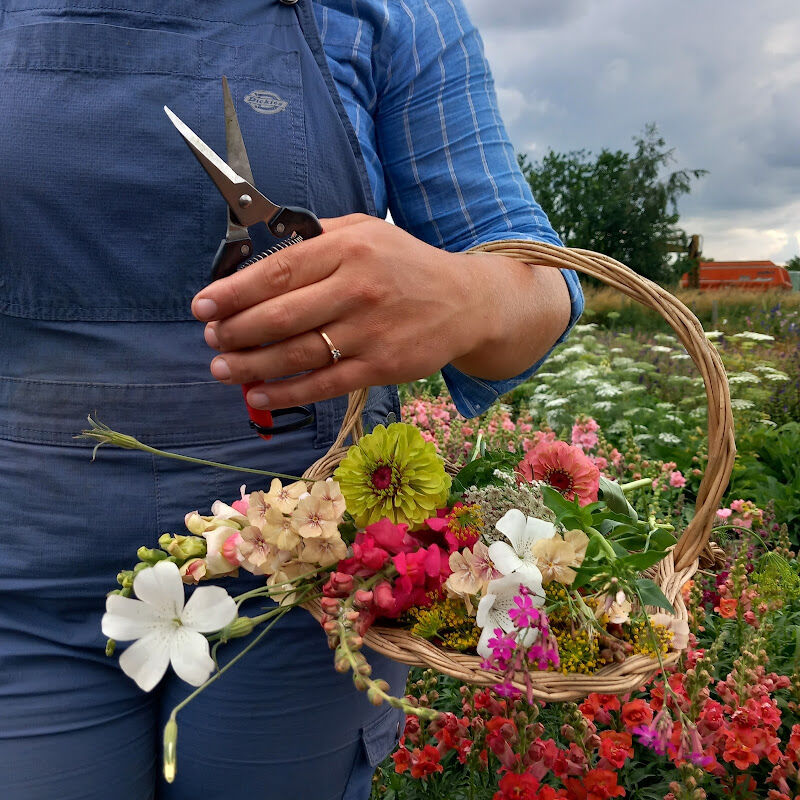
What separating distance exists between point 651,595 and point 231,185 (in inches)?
25.7

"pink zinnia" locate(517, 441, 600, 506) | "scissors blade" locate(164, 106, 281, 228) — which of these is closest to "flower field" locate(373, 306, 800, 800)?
"pink zinnia" locate(517, 441, 600, 506)

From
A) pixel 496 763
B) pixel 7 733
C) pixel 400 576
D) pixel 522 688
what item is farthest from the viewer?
pixel 496 763

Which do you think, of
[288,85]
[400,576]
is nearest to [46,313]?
[288,85]

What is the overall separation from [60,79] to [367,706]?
1.00 meters

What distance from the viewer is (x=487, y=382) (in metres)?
1.13

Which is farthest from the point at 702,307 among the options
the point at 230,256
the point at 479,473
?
the point at 230,256

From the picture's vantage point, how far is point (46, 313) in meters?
0.96

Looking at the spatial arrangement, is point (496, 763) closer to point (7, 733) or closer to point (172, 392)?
point (7, 733)

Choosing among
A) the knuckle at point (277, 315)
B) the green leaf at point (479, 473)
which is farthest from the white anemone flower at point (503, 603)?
the knuckle at point (277, 315)

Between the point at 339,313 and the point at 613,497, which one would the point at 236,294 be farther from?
the point at 613,497

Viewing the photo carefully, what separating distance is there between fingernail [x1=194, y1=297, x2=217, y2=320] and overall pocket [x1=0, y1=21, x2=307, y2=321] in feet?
0.99

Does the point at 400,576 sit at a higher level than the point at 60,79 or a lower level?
lower

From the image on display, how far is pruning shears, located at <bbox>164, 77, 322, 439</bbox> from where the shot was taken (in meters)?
0.81

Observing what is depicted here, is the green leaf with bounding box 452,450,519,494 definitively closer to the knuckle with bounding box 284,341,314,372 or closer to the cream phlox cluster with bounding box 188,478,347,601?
the cream phlox cluster with bounding box 188,478,347,601
